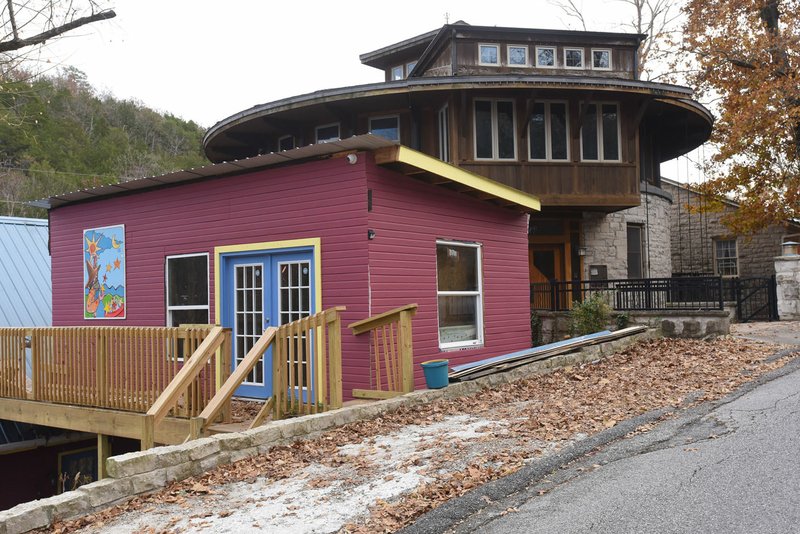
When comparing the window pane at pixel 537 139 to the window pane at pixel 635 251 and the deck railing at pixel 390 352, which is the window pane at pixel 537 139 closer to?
the window pane at pixel 635 251

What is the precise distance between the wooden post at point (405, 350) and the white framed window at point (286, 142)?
40.0 ft

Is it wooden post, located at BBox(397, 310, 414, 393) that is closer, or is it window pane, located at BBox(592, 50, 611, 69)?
wooden post, located at BBox(397, 310, 414, 393)

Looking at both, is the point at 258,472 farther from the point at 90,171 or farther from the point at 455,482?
the point at 90,171

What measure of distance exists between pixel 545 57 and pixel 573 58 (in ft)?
3.05

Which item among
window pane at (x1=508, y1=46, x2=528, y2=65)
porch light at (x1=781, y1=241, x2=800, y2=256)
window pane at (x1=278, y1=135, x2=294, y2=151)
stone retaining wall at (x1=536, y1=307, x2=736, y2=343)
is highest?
window pane at (x1=508, y1=46, x2=528, y2=65)

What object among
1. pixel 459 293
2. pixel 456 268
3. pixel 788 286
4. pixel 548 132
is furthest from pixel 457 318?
pixel 788 286

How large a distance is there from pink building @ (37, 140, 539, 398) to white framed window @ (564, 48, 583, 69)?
28.3 feet

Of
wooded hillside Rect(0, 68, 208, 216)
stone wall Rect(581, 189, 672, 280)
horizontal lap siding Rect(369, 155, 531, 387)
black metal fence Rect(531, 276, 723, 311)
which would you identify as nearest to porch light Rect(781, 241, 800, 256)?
stone wall Rect(581, 189, 672, 280)

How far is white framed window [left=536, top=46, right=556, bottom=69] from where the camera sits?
19.5m

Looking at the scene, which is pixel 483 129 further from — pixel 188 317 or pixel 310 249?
pixel 188 317

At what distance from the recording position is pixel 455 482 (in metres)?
5.38

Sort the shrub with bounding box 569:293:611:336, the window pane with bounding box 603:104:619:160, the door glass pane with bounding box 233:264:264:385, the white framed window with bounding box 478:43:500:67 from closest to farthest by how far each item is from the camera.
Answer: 1. the door glass pane with bounding box 233:264:264:385
2. the shrub with bounding box 569:293:611:336
3. the window pane with bounding box 603:104:619:160
4. the white framed window with bounding box 478:43:500:67

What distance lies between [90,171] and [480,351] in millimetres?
34888

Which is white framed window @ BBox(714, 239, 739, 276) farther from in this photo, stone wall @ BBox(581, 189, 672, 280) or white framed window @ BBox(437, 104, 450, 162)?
white framed window @ BBox(437, 104, 450, 162)
